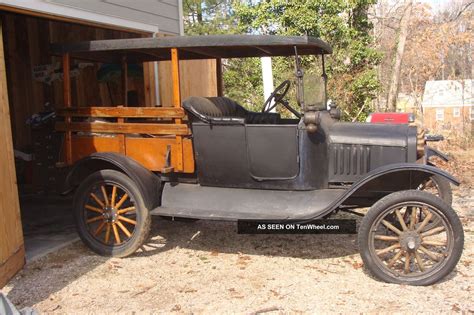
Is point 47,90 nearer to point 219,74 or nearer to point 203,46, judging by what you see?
point 219,74

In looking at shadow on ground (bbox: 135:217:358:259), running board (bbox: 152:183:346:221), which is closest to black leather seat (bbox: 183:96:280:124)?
running board (bbox: 152:183:346:221)

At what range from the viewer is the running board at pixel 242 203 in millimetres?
4195

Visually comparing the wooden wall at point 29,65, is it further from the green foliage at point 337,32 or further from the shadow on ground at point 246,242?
the green foliage at point 337,32

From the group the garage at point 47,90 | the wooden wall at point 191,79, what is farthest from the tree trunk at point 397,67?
the garage at point 47,90

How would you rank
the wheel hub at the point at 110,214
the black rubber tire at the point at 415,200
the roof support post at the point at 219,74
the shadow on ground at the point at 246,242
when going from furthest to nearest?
the roof support post at the point at 219,74 < the shadow on ground at the point at 246,242 < the wheel hub at the point at 110,214 < the black rubber tire at the point at 415,200

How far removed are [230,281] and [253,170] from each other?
102 centimetres

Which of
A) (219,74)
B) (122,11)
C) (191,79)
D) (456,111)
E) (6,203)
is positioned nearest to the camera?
(6,203)

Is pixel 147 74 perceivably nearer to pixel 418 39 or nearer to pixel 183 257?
pixel 183 257

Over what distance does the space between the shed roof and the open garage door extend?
3.07 ft

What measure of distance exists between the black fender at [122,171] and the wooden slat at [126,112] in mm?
407

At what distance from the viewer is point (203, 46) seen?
447 cm

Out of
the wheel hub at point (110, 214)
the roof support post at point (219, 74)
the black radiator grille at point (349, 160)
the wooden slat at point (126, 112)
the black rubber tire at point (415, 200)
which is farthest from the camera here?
the roof support post at point (219, 74)

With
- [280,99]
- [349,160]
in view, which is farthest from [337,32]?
[349,160]

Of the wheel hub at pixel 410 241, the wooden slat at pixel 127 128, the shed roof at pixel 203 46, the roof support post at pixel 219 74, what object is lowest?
the wheel hub at pixel 410 241
